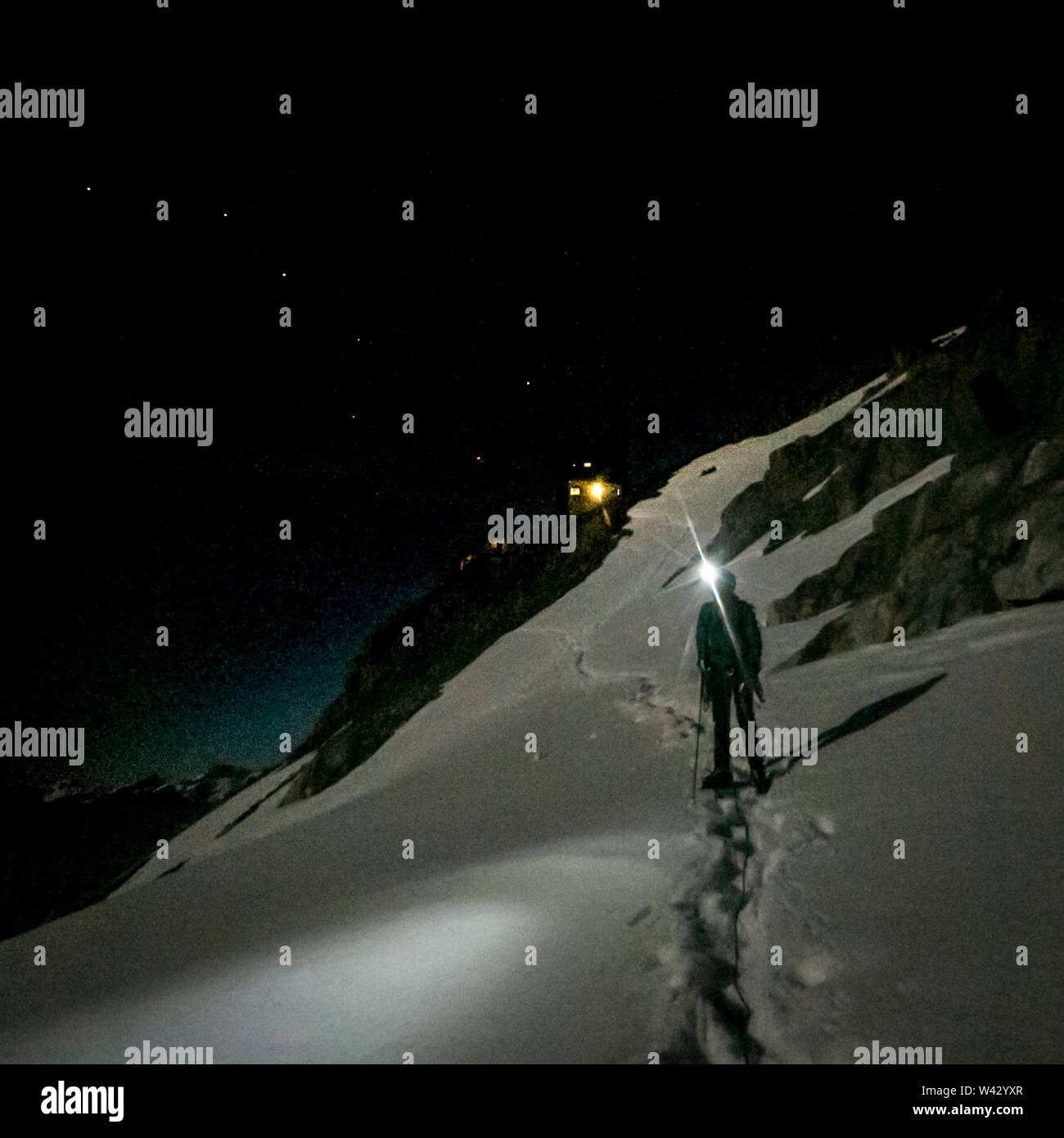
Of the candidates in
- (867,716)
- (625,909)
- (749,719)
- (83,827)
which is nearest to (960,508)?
(867,716)

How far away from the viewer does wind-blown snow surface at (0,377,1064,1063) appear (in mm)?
3113

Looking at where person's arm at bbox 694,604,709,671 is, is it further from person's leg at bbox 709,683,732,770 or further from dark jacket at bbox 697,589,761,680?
person's leg at bbox 709,683,732,770

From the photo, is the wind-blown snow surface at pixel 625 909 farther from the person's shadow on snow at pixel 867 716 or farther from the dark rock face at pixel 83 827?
the dark rock face at pixel 83 827

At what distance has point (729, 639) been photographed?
23.2ft

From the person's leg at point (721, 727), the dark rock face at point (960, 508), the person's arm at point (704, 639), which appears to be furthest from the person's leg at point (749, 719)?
the dark rock face at point (960, 508)

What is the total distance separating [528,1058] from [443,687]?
20064mm

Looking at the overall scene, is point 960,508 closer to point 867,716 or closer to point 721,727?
point 867,716

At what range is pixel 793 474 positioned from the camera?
3244 centimetres

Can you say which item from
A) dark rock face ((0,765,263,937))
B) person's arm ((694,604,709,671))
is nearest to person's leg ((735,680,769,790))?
person's arm ((694,604,709,671))

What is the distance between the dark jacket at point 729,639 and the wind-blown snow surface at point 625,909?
1315 mm

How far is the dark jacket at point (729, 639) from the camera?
23.2 feet

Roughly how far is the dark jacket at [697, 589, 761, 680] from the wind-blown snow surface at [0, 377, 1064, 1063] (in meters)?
1.31

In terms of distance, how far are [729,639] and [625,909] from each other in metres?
3.56
